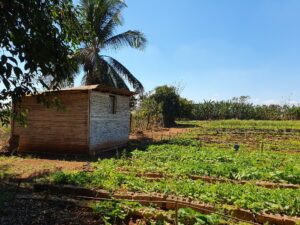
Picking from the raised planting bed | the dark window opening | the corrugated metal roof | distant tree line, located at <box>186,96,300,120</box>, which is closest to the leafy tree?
the raised planting bed

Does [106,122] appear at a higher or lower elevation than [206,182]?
higher

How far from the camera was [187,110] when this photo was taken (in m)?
37.4

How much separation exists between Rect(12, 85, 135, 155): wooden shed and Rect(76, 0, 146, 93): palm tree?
392 cm

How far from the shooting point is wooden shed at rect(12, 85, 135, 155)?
46.0 feet

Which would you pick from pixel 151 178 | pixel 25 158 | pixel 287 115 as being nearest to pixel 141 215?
pixel 151 178

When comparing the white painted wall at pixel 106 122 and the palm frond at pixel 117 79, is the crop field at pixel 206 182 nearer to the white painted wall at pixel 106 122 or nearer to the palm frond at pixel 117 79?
the white painted wall at pixel 106 122

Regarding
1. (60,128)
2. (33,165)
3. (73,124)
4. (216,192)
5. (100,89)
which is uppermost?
(100,89)

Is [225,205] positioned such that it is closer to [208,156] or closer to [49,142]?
[208,156]

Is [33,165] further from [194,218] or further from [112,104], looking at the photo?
[194,218]

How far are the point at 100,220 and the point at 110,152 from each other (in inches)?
390

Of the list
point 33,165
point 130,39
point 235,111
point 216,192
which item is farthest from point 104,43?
point 235,111

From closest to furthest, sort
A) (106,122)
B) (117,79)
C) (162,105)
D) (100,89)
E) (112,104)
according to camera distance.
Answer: (100,89) → (106,122) → (112,104) → (117,79) → (162,105)

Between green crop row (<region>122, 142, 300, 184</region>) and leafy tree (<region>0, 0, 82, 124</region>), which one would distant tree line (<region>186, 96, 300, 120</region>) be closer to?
green crop row (<region>122, 142, 300, 184</region>)

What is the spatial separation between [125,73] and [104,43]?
7.50 feet
